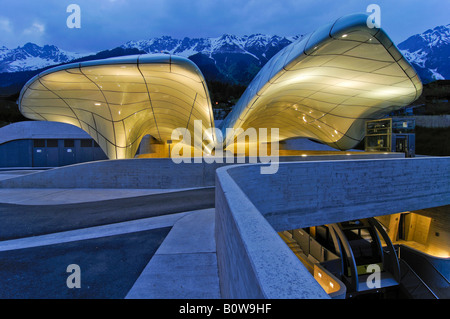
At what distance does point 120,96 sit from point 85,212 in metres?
9.52

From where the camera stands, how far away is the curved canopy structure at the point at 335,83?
9656mm

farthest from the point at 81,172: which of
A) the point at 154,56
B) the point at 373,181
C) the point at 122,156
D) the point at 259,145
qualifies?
the point at 259,145

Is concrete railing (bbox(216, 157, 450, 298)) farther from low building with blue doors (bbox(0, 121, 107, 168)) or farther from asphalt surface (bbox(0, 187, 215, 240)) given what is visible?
low building with blue doors (bbox(0, 121, 107, 168))

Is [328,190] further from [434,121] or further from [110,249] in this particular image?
[434,121]

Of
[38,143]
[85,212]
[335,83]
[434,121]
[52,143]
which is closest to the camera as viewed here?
[85,212]

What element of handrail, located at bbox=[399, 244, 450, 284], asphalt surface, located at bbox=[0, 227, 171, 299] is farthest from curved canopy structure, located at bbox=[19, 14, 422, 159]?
handrail, located at bbox=[399, 244, 450, 284]

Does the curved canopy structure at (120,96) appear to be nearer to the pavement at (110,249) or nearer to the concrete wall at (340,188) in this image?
the pavement at (110,249)

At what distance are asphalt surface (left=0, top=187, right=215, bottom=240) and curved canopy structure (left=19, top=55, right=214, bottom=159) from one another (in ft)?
20.6

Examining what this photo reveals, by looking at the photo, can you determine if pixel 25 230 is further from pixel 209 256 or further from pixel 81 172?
pixel 81 172

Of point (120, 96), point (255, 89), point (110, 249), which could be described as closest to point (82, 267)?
point (110, 249)

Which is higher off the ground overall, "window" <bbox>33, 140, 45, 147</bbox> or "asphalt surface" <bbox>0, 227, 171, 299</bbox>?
"window" <bbox>33, 140, 45, 147</bbox>

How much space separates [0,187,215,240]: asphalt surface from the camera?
20.4 ft

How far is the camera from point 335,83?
51.0ft
